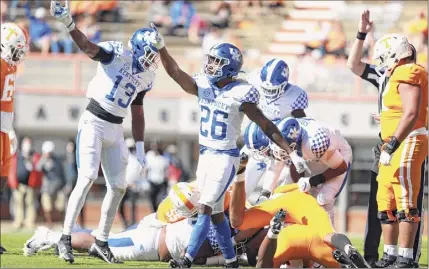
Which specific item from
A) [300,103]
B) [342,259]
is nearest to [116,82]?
[300,103]

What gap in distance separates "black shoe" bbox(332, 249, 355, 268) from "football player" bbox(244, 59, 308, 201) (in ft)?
6.36

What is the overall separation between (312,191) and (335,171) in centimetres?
32

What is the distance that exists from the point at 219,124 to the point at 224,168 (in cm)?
35

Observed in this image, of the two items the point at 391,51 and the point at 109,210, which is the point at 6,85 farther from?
the point at 391,51

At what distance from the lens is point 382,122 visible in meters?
9.15

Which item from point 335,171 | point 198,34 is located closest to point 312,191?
point 335,171

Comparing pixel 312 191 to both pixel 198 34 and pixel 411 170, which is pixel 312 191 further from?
pixel 198 34

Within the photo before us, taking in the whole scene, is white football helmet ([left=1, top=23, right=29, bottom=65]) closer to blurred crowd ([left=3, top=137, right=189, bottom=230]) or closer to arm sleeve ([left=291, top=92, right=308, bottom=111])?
arm sleeve ([left=291, top=92, right=308, bottom=111])

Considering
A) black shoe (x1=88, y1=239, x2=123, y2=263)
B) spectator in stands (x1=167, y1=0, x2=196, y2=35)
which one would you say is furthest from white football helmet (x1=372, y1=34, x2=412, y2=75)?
spectator in stands (x1=167, y1=0, x2=196, y2=35)

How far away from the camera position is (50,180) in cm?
1906

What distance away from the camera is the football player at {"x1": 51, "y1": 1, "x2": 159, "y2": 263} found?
29.1 ft

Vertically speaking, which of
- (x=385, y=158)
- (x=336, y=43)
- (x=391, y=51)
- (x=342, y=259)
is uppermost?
(x=336, y=43)

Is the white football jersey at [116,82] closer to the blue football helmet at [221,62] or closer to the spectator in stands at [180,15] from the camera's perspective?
the blue football helmet at [221,62]

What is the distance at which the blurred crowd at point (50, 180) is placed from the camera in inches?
734
